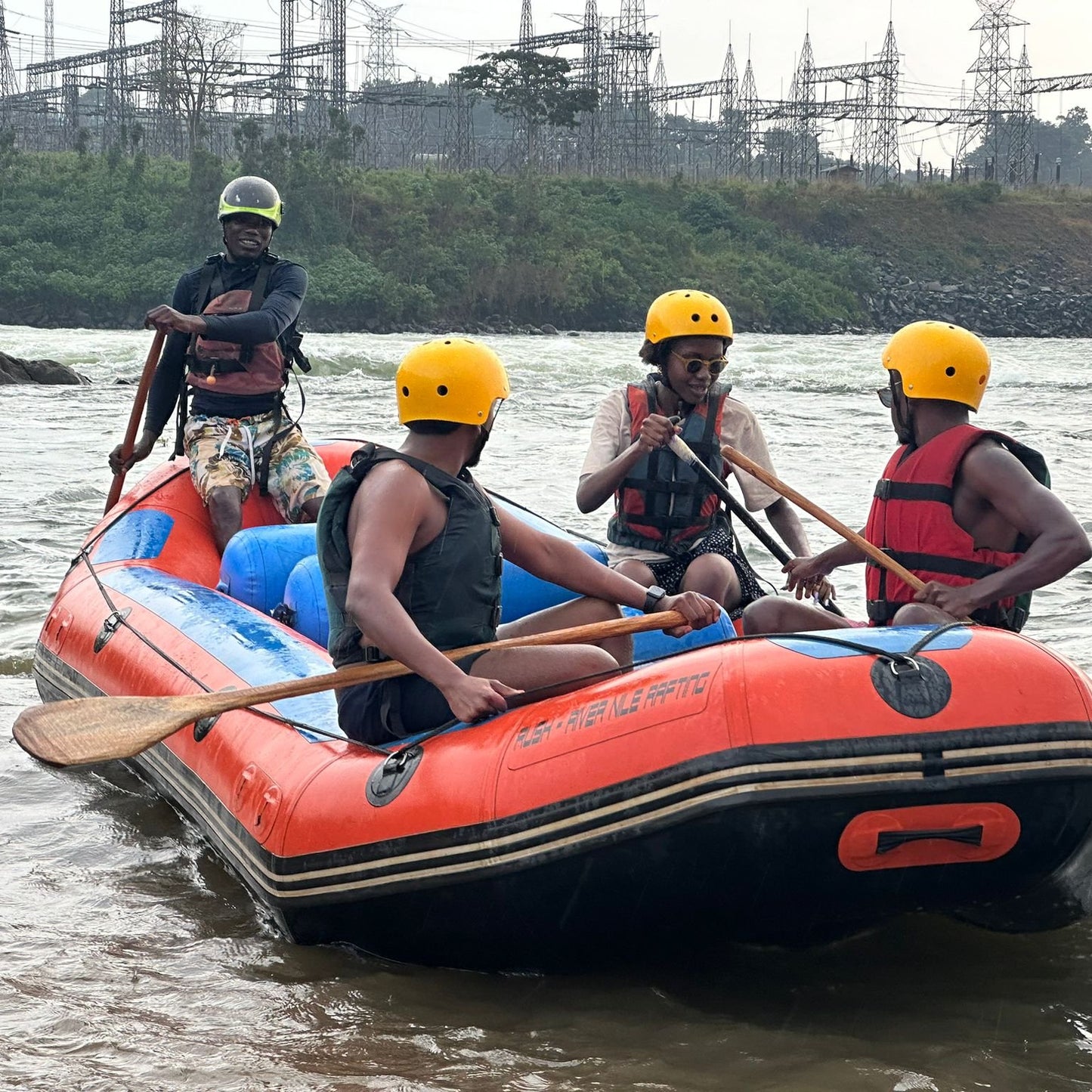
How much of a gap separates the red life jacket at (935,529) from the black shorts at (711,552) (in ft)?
2.40

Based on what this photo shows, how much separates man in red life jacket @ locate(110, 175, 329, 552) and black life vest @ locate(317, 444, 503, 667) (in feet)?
7.11

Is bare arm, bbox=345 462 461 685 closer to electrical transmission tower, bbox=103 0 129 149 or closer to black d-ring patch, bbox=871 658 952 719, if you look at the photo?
black d-ring patch, bbox=871 658 952 719

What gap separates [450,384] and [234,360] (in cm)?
247

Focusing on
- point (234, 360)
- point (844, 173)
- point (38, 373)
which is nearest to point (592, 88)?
point (844, 173)

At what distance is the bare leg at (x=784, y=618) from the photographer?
370 centimetres

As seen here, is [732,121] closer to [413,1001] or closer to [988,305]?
[988,305]

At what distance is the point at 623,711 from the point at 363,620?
21.3 inches

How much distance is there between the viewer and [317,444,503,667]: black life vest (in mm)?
3121

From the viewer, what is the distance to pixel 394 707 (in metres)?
3.28

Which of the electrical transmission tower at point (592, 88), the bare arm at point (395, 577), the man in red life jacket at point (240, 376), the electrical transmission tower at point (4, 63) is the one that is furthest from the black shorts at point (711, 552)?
the electrical transmission tower at point (4, 63)

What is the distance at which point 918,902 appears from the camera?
9.30ft

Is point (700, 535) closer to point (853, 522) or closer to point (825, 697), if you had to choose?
point (825, 697)

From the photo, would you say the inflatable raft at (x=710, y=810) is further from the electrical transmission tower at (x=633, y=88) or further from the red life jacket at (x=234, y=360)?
the electrical transmission tower at (x=633, y=88)

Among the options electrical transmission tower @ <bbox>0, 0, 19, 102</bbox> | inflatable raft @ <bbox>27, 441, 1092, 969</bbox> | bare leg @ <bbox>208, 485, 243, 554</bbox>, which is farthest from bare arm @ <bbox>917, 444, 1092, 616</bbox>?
electrical transmission tower @ <bbox>0, 0, 19, 102</bbox>
